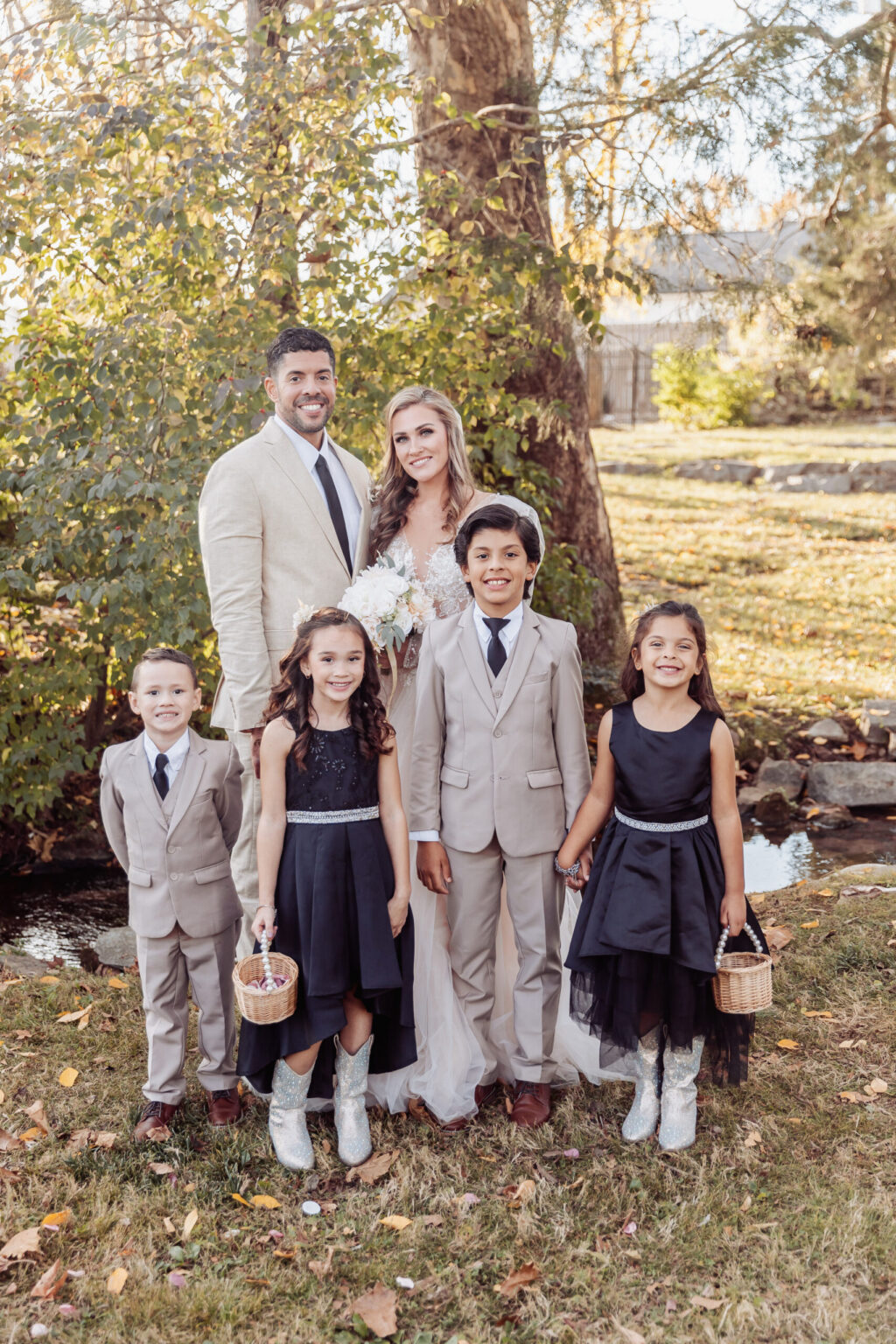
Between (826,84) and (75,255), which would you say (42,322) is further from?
(826,84)

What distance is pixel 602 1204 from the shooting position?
3.06 m

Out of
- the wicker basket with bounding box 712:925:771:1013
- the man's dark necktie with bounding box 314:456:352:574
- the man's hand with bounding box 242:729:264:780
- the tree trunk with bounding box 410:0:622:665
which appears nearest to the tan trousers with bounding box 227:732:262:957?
the man's hand with bounding box 242:729:264:780

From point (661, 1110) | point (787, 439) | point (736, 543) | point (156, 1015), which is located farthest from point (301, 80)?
point (787, 439)

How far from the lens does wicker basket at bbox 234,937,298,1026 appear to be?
294 centimetres

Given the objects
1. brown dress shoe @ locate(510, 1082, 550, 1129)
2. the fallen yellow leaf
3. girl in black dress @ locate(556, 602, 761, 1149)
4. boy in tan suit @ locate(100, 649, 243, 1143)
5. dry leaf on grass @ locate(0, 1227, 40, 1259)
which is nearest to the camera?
dry leaf on grass @ locate(0, 1227, 40, 1259)

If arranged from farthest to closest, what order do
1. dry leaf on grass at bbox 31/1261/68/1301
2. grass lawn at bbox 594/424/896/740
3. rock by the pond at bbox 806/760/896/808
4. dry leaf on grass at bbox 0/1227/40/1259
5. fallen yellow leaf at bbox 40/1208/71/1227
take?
grass lawn at bbox 594/424/896/740
rock by the pond at bbox 806/760/896/808
fallen yellow leaf at bbox 40/1208/71/1227
dry leaf on grass at bbox 0/1227/40/1259
dry leaf on grass at bbox 31/1261/68/1301

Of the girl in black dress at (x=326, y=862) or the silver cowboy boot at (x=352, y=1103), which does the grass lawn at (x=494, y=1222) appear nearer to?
the silver cowboy boot at (x=352, y=1103)

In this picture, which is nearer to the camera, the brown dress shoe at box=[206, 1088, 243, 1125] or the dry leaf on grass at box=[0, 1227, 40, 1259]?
the dry leaf on grass at box=[0, 1227, 40, 1259]

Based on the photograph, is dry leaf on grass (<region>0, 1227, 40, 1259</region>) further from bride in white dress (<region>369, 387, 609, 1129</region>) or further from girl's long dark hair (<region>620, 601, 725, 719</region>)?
girl's long dark hair (<region>620, 601, 725, 719</region>)

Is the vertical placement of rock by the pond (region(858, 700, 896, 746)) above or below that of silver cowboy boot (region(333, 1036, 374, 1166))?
below

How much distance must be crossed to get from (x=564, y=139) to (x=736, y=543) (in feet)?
22.5

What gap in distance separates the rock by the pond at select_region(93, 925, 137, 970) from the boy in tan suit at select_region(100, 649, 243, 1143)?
1806 millimetres

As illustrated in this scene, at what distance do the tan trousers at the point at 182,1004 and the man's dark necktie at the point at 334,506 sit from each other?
1197mm

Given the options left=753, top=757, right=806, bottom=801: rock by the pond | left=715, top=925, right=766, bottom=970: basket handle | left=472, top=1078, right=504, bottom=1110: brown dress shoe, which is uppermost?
left=715, top=925, right=766, bottom=970: basket handle
